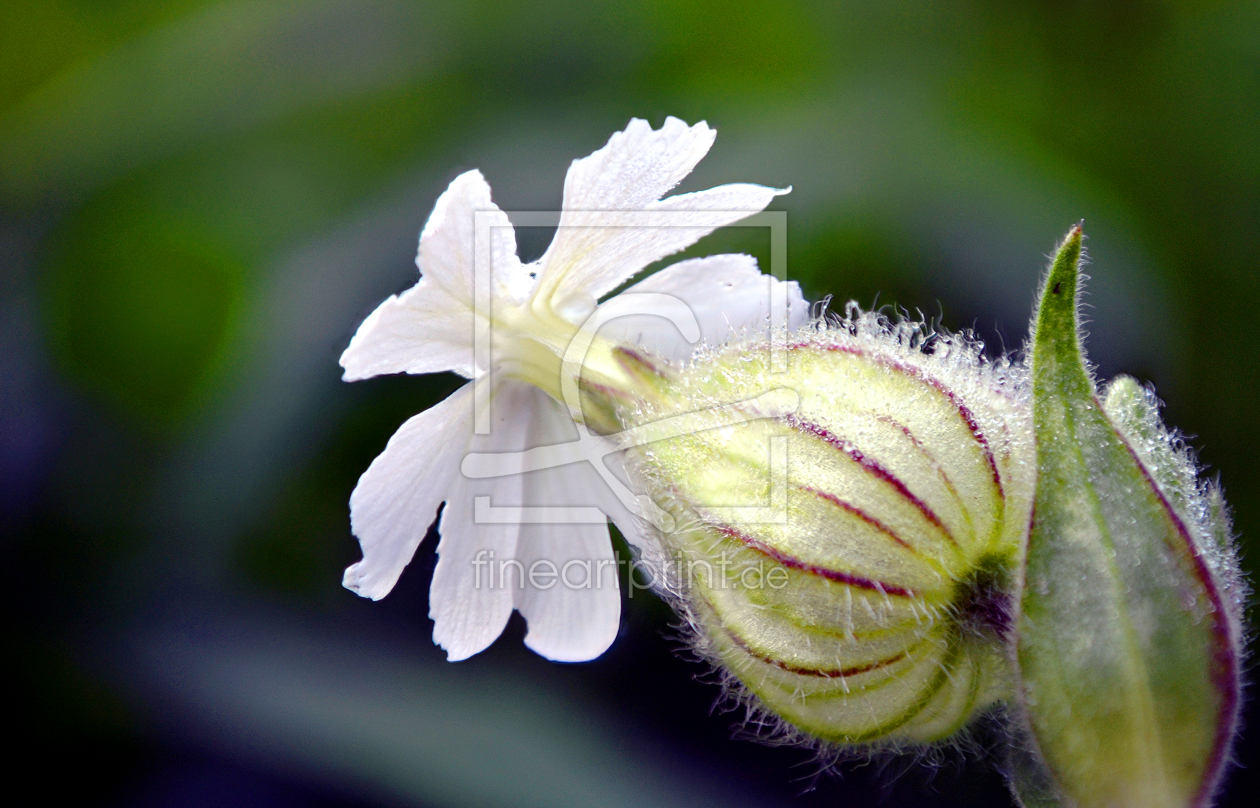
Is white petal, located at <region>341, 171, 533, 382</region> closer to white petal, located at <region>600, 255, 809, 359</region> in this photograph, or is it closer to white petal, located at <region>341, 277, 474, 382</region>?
white petal, located at <region>341, 277, 474, 382</region>

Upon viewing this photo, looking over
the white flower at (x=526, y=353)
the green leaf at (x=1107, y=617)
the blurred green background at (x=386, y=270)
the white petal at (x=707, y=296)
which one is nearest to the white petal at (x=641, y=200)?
the white flower at (x=526, y=353)

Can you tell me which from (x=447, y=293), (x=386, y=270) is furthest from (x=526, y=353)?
(x=386, y=270)

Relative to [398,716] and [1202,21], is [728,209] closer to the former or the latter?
[398,716]

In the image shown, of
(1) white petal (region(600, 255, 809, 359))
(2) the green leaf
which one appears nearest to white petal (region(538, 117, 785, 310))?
(1) white petal (region(600, 255, 809, 359))

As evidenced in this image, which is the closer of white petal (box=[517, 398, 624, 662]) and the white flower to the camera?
the white flower

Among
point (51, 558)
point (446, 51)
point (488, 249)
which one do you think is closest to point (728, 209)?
point (488, 249)

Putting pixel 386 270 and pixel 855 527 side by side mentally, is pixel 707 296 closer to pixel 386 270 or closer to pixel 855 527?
pixel 855 527

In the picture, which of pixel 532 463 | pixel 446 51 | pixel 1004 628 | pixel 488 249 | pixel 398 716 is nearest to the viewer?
pixel 1004 628
